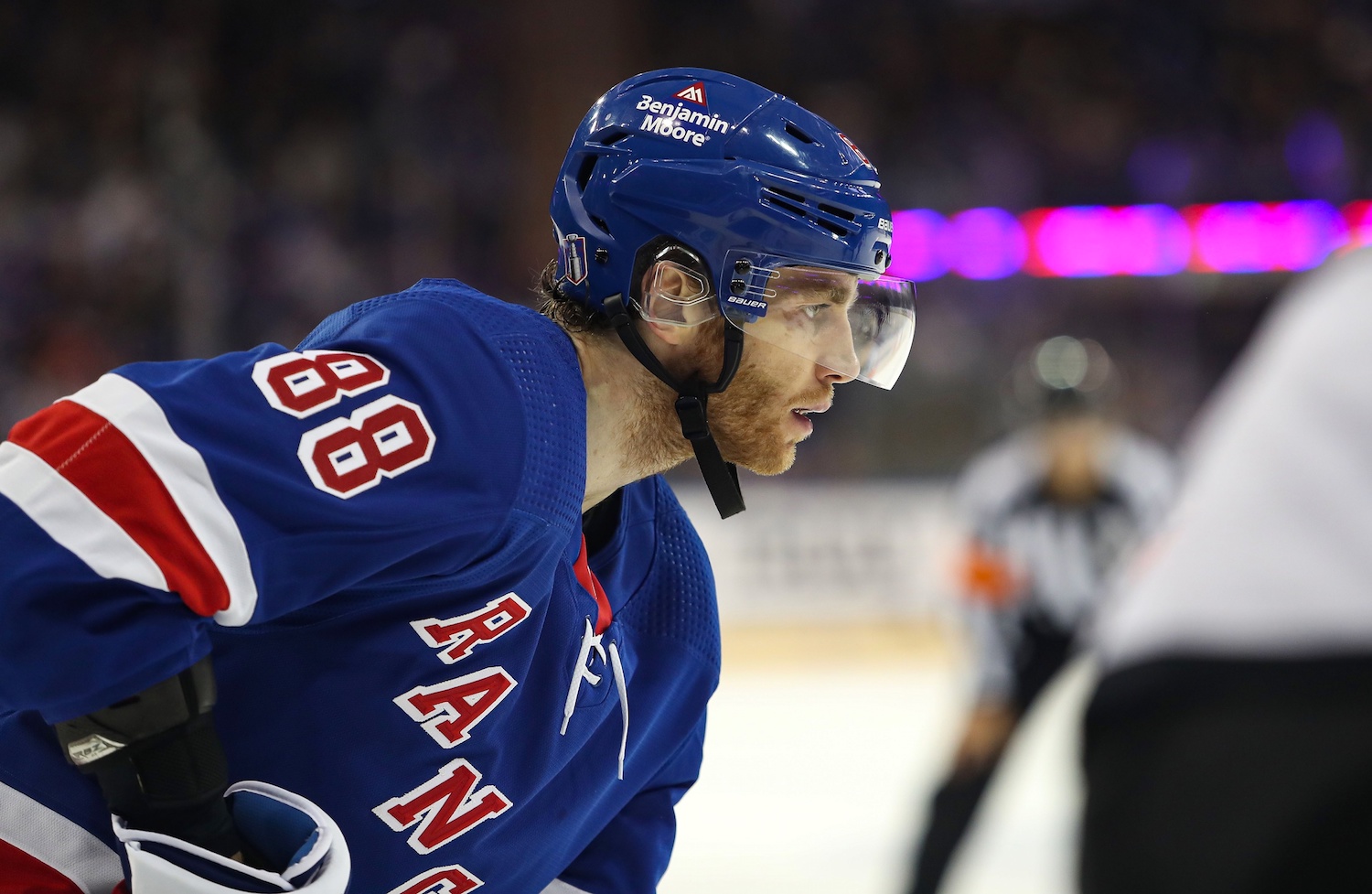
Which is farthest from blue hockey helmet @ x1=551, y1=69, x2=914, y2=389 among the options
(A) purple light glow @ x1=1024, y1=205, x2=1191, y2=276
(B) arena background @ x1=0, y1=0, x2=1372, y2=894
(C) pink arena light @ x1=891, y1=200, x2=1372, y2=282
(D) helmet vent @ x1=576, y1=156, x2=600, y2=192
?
(A) purple light glow @ x1=1024, y1=205, x2=1191, y2=276

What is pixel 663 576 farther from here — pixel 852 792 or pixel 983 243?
pixel 983 243

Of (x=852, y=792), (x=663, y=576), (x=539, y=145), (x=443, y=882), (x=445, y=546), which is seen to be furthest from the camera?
(x=539, y=145)

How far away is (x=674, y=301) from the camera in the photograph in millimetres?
1938

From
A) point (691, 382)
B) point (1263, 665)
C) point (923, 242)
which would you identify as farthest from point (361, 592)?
point (923, 242)

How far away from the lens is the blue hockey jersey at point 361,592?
4.19 feet

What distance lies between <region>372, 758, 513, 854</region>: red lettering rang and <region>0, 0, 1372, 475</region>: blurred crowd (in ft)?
21.4

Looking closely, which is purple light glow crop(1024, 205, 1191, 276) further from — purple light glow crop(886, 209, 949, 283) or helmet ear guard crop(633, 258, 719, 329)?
helmet ear guard crop(633, 258, 719, 329)

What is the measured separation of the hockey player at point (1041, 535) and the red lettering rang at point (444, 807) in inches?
104

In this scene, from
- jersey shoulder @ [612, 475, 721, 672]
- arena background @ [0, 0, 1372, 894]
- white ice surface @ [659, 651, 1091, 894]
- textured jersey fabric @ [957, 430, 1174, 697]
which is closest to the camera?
jersey shoulder @ [612, 475, 721, 672]

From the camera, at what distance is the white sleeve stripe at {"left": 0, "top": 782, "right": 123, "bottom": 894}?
1521mm

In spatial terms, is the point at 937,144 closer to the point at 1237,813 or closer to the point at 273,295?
the point at 273,295

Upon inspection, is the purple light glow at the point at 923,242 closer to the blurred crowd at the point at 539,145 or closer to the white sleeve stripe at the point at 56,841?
the blurred crowd at the point at 539,145

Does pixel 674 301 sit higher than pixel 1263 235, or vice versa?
pixel 1263 235

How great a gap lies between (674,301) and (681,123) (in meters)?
0.26
